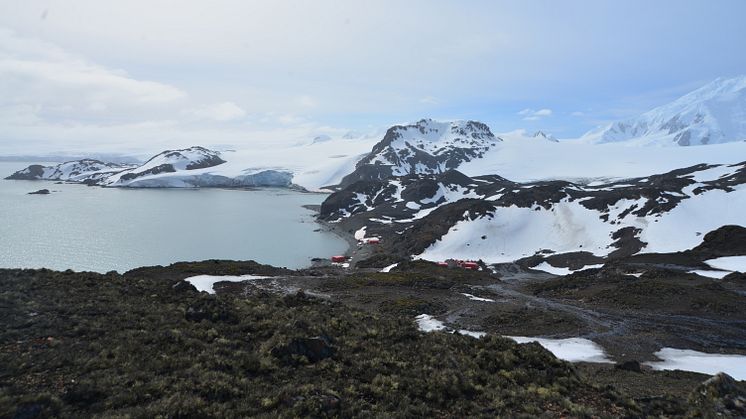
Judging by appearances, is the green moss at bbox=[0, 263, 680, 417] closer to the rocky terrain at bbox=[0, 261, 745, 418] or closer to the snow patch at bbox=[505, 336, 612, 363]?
the rocky terrain at bbox=[0, 261, 745, 418]

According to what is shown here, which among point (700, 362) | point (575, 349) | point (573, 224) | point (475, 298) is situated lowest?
point (475, 298)

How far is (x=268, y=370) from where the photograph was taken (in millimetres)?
14203

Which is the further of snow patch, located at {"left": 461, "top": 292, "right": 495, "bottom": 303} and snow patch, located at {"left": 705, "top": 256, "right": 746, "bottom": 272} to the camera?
snow patch, located at {"left": 705, "top": 256, "right": 746, "bottom": 272}

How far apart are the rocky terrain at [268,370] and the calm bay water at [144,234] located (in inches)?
2372

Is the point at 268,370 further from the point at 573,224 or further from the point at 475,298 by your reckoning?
the point at 573,224

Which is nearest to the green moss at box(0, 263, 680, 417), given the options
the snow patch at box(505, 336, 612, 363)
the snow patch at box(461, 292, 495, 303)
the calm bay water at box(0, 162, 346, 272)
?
the snow patch at box(505, 336, 612, 363)

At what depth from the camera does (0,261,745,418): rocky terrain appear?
11500 mm

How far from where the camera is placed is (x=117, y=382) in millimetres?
12102

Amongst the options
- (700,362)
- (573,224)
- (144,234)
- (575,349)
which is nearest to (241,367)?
(575,349)

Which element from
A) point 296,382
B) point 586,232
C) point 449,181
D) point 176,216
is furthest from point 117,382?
point 449,181

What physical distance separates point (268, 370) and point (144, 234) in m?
100.0

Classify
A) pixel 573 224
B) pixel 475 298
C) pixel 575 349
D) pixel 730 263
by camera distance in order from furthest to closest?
pixel 573 224
pixel 730 263
pixel 475 298
pixel 575 349

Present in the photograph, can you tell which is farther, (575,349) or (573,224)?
(573,224)

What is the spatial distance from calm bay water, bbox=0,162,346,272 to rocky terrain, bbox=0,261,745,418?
60.2 meters
